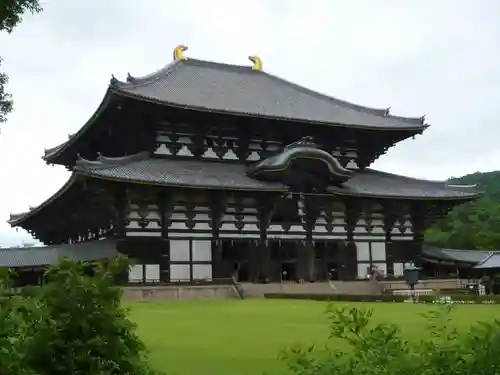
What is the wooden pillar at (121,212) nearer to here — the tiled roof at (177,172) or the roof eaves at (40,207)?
the tiled roof at (177,172)

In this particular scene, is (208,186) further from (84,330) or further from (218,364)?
(84,330)

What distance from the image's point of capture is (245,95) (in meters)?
37.0

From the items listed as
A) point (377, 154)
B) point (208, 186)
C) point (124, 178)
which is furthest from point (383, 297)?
point (377, 154)

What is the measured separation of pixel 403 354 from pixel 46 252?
94.0ft

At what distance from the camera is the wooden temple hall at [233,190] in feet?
97.0

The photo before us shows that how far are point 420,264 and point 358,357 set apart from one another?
33.7 metres

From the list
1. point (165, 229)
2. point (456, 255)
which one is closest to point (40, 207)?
point (165, 229)

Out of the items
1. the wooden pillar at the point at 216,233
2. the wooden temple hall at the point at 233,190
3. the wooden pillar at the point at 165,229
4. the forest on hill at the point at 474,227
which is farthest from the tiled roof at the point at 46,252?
the forest on hill at the point at 474,227

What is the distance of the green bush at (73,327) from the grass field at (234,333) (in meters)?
3.06

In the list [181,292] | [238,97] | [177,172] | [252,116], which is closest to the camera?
[181,292]

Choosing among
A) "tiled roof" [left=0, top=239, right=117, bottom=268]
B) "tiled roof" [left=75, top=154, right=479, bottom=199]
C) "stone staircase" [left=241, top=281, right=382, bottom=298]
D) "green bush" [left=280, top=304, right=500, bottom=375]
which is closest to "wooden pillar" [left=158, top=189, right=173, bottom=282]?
"tiled roof" [left=75, top=154, right=479, bottom=199]

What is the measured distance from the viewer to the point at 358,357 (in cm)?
426

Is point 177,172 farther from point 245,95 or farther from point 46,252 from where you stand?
point 245,95

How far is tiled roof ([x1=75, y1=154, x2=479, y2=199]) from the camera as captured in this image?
92.5ft
